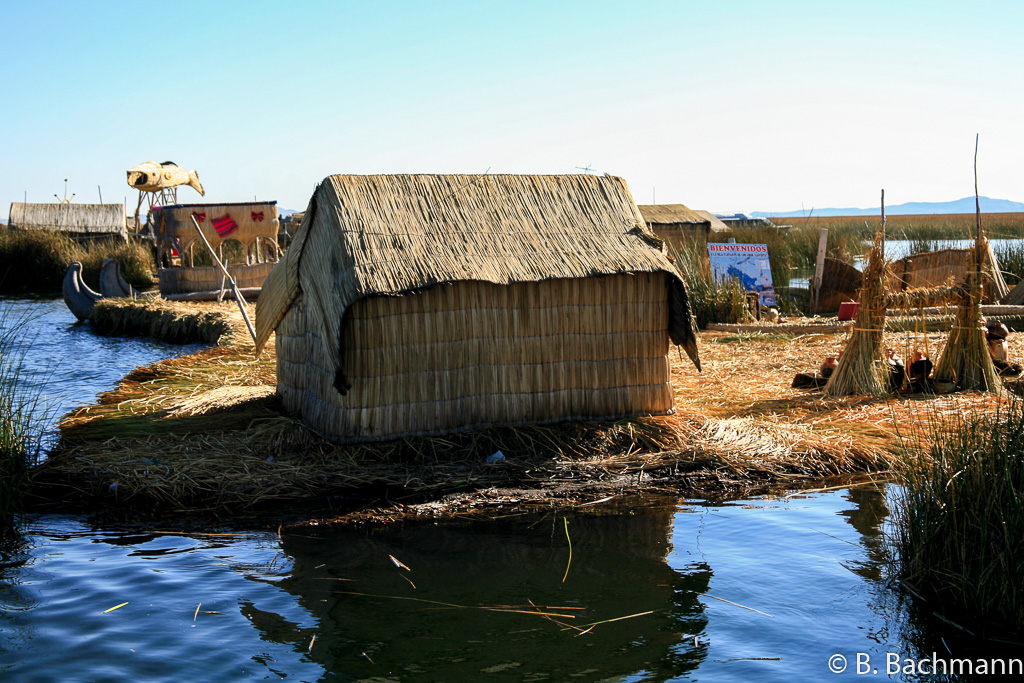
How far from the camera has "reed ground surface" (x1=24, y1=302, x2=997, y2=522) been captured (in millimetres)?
5652

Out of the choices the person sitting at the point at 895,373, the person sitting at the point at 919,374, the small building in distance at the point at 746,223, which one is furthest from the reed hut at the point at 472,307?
the small building in distance at the point at 746,223

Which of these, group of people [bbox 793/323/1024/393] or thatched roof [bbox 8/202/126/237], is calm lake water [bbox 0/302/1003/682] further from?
thatched roof [bbox 8/202/126/237]

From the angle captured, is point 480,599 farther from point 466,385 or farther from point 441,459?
point 466,385

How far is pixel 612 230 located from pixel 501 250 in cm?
103

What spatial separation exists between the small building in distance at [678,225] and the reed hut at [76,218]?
21132mm

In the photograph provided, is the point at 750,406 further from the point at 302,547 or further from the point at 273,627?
the point at 273,627

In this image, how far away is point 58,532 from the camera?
17.3 ft

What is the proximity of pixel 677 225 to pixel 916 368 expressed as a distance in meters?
11.0

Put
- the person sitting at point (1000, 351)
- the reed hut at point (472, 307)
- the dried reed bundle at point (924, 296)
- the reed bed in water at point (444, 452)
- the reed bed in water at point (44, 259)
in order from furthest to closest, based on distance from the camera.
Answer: the reed bed in water at point (44, 259) → the person sitting at point (1000, 351) → the dried reed bundle at point (924, 296) → the reed hut at point (472, 307) → the reed bed in water at point (444, 452)

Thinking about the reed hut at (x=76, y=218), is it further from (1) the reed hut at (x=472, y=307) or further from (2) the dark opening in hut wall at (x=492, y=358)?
(2) the dark opening in hut wall at (x=492, y=358)

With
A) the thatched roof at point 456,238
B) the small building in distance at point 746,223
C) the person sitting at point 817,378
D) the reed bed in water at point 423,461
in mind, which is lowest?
the reed bed in water at point 423,461

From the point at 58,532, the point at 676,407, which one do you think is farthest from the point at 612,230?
the point at 58,532

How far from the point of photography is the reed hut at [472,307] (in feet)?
19.4

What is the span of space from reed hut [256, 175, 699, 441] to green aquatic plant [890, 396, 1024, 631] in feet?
8.27
